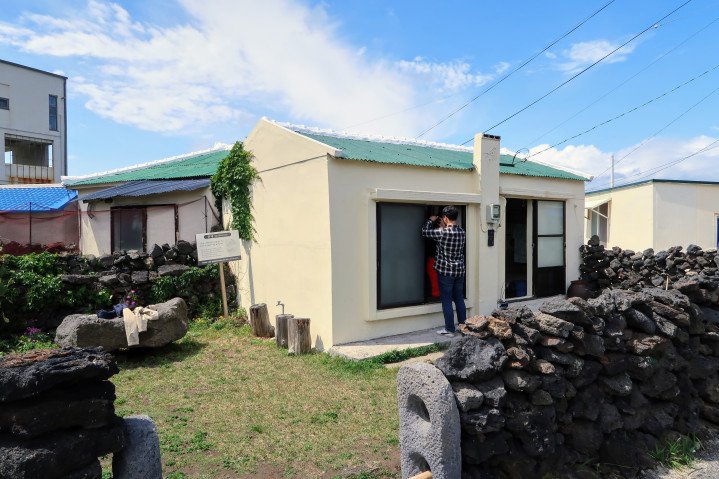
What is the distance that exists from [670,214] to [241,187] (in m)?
15.2

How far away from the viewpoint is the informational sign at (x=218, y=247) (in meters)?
8.81

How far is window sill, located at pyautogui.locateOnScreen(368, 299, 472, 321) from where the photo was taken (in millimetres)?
7473

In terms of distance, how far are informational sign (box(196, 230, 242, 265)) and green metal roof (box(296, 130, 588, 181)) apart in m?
2.45

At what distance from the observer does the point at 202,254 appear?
8.81m

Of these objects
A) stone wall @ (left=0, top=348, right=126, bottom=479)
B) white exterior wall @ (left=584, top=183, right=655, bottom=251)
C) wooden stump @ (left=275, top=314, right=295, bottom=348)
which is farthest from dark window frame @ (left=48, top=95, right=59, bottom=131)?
stone wall @ (left=0, top=348, right=126, bottom=479)

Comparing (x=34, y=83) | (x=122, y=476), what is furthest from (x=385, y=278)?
(x=34, y=83)

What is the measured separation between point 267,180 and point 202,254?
1.83 metres

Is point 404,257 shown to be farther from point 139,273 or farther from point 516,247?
point 139,273

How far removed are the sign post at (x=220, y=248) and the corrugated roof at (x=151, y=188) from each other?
185 cm

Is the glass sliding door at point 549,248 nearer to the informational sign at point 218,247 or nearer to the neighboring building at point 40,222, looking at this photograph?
the informational sign at point 218,247

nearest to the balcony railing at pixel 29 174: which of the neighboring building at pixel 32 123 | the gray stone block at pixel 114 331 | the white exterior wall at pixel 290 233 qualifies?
the neighboring building at pixel 32 123

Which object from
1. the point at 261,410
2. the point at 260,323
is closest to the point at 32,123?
the point at 260,323

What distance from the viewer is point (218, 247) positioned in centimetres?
898

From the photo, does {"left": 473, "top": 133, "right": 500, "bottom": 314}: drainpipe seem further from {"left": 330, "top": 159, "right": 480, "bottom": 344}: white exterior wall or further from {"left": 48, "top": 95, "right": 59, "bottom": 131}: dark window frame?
{"left": 48, "top": 95, "right": 59, "bottom": 131}: dark window frame
